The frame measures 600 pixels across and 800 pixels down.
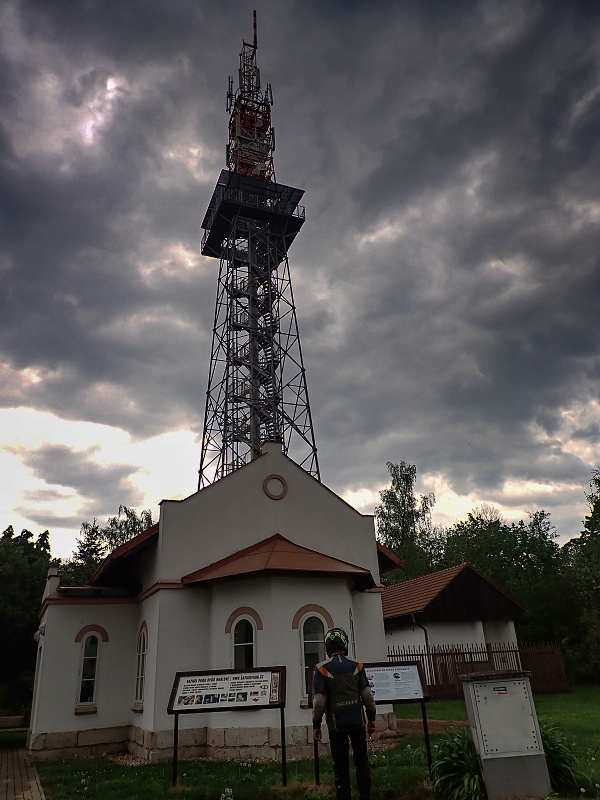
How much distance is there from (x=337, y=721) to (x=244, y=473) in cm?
918

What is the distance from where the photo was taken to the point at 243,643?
45.4 ft

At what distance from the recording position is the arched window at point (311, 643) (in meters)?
13.2

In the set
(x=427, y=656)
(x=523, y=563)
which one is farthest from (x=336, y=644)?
(x=523, y=563)

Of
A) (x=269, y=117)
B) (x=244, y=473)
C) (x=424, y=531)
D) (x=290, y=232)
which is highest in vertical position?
(x=269, y=117)

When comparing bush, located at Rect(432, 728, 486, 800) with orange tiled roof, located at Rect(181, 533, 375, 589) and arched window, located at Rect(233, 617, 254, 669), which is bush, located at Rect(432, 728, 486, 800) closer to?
orange tiled roof, located at Rect(181, 533, 375, 589)

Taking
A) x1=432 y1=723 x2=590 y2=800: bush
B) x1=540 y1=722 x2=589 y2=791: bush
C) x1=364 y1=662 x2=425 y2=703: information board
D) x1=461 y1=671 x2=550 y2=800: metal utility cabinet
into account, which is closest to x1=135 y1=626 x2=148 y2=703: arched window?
x1=364 y1=662 x2=425 y2=703: information board

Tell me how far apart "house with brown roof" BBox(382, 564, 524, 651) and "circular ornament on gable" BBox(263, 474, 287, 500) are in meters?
9.82

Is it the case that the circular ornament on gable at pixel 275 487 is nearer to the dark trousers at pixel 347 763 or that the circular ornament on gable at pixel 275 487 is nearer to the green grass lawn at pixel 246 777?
the green grass lawn at pixel 246 777

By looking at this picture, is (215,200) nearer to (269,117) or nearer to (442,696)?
(269,117)

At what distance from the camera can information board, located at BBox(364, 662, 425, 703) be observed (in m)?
9.96

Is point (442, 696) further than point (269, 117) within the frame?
No

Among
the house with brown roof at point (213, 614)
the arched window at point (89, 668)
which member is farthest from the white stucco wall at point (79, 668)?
the arched window at point (89, 668)

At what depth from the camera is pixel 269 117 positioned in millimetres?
35844

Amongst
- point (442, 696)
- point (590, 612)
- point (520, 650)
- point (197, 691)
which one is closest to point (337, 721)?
point (197, 691)
